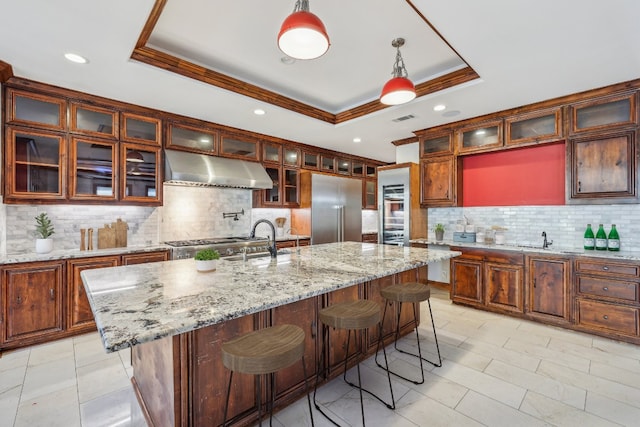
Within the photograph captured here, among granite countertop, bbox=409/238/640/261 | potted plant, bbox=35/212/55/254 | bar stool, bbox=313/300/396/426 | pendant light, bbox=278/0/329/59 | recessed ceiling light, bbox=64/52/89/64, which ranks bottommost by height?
bar stool, bbox=313/300/396/426

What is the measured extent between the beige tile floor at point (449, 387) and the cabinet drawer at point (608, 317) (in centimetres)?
14

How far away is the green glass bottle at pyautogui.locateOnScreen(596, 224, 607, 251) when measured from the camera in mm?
3273

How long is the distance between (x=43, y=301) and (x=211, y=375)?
2538 mm

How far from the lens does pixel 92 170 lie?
3330 millimetres

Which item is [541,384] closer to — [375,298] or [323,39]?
[375,298]

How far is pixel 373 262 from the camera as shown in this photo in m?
2.36

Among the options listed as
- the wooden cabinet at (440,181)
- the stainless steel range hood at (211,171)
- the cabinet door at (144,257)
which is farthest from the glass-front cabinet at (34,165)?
the wooden cabinet at (440,181)

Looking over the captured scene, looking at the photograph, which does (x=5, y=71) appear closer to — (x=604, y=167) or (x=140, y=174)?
(x=140, y=174)

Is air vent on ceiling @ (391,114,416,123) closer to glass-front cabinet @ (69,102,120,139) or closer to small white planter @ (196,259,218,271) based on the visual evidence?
small white planter @ (196,259,218,271)

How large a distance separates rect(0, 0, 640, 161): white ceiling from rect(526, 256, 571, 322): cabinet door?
6.31 ft

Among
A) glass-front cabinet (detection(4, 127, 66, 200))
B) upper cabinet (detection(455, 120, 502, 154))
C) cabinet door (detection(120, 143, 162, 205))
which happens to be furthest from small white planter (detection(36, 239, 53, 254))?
upper cabinet (detection(455, 120, 502, 154))

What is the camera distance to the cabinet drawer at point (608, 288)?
284cm

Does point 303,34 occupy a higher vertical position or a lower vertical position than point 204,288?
higher

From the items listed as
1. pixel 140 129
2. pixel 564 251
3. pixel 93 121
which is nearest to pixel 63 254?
pixel 93 121
